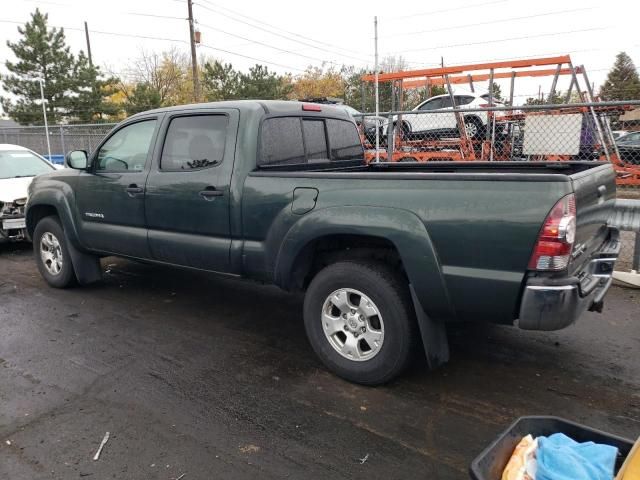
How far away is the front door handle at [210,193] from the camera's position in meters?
4.02

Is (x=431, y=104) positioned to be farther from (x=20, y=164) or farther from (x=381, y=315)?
(x=381, y=315)

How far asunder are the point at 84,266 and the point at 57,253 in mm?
472

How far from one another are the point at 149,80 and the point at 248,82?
23535mm

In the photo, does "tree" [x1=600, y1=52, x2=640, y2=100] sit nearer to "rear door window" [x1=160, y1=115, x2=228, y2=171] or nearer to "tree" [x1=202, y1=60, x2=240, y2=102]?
"tree" [x1=202, y1=60, x2=240, y2=102]

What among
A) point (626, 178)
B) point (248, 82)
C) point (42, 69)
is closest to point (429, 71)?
point (626, 178)

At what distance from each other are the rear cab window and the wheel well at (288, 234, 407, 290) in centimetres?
81

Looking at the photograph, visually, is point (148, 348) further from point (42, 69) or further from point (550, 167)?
point (42, 69)

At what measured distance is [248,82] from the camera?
103 feet

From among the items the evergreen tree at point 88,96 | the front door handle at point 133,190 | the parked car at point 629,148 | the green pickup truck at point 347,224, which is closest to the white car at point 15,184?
the green pickup truck at point 347,224

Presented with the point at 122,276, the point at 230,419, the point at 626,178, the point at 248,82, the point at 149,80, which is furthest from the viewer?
the point at 149,80

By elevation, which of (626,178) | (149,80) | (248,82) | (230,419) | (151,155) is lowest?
(230,419)

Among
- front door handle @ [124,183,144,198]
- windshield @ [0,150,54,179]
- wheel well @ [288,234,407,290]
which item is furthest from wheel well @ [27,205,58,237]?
wheel well @ [288,234,407,290]

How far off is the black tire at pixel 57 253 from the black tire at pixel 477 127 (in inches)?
380

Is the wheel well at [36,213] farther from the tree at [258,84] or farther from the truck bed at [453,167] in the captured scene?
the tree at [258,84]
